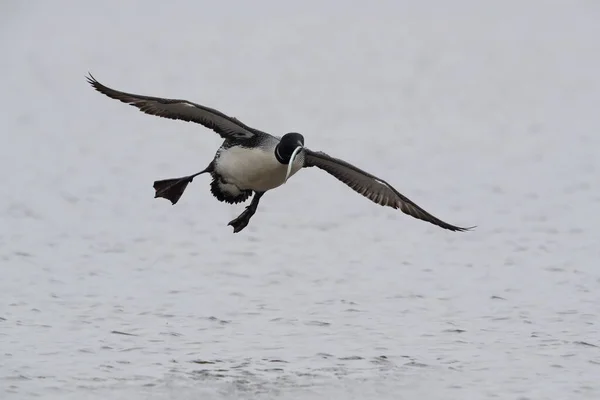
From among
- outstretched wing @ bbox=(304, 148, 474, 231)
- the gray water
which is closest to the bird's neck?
outstretched wing @ bbox=(304, 148, 474, 231)

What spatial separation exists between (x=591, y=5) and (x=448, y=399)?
2760 centimetres

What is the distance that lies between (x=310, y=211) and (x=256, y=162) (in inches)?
312

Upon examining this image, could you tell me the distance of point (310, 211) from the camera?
2039cm

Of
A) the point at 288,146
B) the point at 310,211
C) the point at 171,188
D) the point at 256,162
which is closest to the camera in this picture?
the point at 288,146

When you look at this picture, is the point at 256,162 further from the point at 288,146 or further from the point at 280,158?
the point at 288,146

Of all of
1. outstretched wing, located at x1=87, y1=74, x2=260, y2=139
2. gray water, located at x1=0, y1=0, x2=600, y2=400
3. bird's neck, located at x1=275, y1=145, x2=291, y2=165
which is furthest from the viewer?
gray water, located at x1=0, y1=0, x2=600, y2=400

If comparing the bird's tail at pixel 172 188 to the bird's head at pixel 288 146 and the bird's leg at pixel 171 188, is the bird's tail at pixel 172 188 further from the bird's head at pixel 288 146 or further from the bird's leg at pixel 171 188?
the bird's head at pixel 288 146

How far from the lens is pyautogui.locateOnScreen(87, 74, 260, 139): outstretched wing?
11.7 metres

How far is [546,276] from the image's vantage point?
54.2 feet

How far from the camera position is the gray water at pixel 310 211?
509 inches

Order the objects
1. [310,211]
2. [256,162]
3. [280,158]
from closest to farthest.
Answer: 1. [280,158]
2. [256,162]
3. [310,211]

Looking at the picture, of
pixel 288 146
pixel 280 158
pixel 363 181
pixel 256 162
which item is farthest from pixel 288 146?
pixel 363 181

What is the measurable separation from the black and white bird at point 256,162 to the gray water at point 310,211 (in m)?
1.72

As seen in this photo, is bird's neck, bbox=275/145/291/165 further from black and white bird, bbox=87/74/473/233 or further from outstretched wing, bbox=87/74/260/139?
outstretched wing, bbox=87/74/260/139
